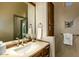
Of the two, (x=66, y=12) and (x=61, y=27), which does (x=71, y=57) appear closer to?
(x=61, y=27)

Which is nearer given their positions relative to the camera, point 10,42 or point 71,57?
point 71,57

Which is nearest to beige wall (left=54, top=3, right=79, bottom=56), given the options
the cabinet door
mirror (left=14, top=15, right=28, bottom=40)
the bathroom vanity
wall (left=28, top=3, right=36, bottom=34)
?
the cabinet door

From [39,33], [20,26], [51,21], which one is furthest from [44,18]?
[20,26]

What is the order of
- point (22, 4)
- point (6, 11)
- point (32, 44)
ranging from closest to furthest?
point (6, 11) → point (22, 4) → point (32, 44)

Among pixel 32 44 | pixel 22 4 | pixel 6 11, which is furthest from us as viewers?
pixel 32 44

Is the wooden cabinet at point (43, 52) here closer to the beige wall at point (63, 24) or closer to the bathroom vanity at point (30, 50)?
the bathroom vanity at point (30, 50)

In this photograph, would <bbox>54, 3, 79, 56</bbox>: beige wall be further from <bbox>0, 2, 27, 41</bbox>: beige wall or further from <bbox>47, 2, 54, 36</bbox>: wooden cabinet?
<bbox>0, 2, 27, 41</bbox>: beige wall

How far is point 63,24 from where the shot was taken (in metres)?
1.56

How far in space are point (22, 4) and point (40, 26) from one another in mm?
337

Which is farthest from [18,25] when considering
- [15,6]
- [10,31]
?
[15,6]

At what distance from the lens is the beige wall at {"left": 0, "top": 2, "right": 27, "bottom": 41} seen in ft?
4.77

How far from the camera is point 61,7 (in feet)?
5.05

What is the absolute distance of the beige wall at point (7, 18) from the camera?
1.45 metres

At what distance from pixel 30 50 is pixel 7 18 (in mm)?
437
